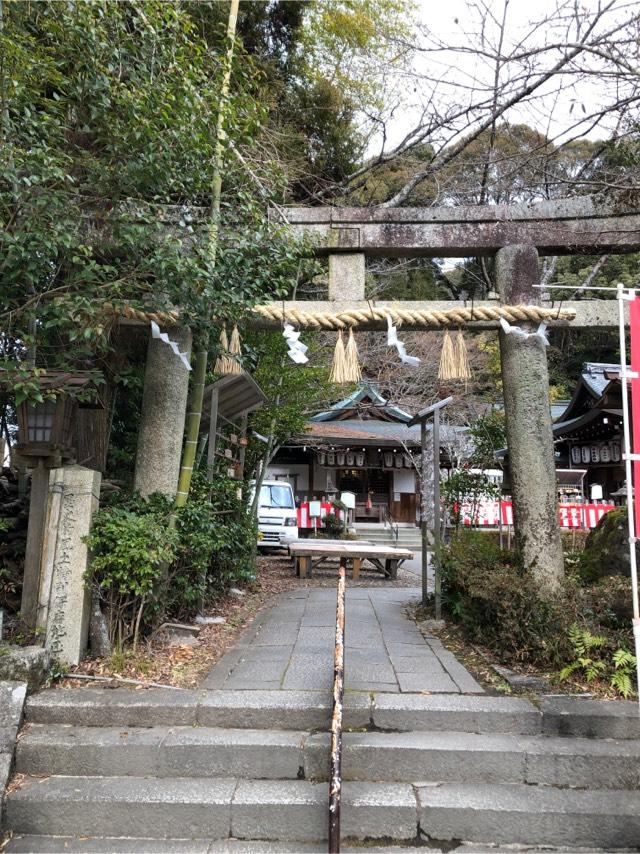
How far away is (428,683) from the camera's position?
4285mm

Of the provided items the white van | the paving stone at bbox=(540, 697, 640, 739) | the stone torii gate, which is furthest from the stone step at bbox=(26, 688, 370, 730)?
the white van

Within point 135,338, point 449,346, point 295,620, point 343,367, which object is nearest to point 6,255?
point 135,338

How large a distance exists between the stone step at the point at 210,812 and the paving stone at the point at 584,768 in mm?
795

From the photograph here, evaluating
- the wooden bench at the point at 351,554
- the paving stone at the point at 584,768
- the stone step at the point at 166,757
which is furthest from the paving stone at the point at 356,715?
the wooden bench at the point at 351,554

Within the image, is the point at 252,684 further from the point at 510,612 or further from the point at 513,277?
the point at 513,277

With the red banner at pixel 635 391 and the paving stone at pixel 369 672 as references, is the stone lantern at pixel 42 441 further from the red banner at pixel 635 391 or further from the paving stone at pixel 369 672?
the red banner at pixel 635 391

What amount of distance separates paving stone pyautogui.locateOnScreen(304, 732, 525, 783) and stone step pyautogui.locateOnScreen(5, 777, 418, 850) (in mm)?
114

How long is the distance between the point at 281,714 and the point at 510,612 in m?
2.00

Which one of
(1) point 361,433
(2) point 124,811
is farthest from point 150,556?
(1) point 361,433

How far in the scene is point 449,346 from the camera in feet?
17.7

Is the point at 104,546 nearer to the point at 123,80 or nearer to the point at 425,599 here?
the point at 123,80

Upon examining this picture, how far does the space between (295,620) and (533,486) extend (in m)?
3.00

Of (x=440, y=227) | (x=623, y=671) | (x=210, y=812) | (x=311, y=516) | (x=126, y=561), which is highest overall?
(x=440, y=227)

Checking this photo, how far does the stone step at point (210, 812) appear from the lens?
10.1 ft
